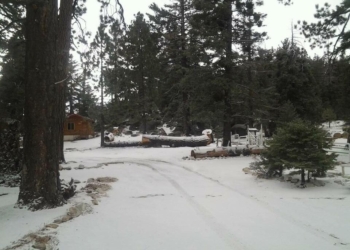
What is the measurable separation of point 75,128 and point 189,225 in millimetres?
39548

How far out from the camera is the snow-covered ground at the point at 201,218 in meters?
4.30

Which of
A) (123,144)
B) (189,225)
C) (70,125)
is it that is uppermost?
(70,125)

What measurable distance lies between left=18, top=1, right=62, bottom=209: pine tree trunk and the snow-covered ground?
474 millimetres

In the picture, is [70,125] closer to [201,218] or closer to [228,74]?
[228,74]

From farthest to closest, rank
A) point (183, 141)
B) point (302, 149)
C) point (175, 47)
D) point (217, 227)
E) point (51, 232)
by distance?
point (175, 47) < point (183, 141) < point (302, 149) < point (217, 227) < point (51, 232)

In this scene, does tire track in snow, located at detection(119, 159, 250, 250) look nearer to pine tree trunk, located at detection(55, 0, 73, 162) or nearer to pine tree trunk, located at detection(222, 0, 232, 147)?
pine tree trunk, located at detection(55, 0, 73, 162)

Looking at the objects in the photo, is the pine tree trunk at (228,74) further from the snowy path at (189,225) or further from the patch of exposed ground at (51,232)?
the patch of exposed ground at (51,232)

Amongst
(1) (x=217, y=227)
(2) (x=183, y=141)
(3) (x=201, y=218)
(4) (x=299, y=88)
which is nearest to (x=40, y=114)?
(3) (x=201, y=218)

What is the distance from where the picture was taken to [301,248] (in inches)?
161

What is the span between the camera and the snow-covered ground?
430cm

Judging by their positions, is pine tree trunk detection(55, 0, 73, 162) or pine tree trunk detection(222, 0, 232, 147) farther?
pine tree trunk detection(222, 0, 232, 147)

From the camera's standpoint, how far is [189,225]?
5.08 meters

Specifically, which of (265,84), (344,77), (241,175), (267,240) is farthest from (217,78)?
(265,84)

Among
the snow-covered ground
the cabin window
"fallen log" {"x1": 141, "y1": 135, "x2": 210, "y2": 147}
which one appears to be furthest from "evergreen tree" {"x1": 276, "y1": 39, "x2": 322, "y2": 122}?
the cabin window
